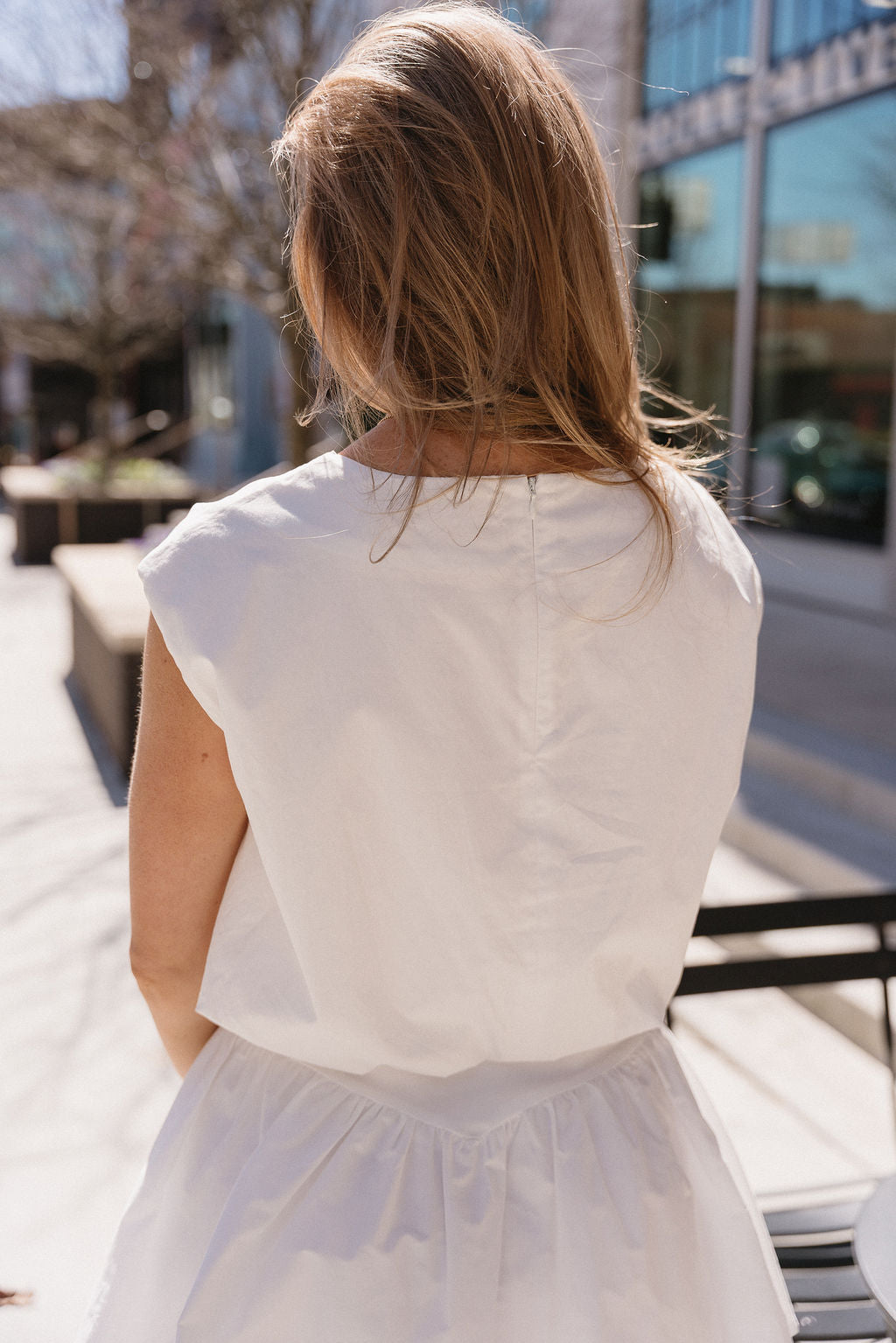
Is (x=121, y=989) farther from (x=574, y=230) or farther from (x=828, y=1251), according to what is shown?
(x=574, y=230)

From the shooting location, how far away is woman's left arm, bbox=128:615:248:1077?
0.97m

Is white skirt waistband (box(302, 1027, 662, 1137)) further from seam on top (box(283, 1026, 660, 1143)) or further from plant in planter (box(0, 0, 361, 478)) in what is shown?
plant in planter (box(0, 0, 361, 478))

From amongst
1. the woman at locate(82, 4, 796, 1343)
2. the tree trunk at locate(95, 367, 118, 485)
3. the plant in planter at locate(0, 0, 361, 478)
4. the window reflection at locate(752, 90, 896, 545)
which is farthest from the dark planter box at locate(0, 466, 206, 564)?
the woman at locate(82, 4, 796, 1343)

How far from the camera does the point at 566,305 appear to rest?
931 millimetres

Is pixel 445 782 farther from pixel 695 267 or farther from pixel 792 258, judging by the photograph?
pixel 695 267

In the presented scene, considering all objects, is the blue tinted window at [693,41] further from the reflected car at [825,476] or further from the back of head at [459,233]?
the back of head at [459,233]

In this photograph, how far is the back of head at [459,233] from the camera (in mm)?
887

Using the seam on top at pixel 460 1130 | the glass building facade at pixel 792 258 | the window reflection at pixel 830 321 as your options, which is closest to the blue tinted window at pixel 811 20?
the glass building facade at pixel 792 258

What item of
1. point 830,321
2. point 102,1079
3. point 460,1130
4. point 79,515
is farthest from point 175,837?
point 79,515

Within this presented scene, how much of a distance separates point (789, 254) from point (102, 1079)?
7639 millimetres

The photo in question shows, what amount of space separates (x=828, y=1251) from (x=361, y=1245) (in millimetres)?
1131

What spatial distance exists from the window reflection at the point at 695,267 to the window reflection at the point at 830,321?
0.46 metres

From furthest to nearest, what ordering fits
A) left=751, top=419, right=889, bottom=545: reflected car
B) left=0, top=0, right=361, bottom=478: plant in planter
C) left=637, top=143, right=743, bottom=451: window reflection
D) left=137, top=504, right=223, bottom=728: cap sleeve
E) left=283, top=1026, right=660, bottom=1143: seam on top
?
left=637, top=143, right=743, bottom=451: window reflection, left=751, top=419, right=889, bottom=545: reflected car, left=0, top=0, right=361, bottom=478: plant in planter, left=283, top=1026, right=660, bottom=1143: seam on top, left=137, top=504, right=223, bottom=728: cap sleeve

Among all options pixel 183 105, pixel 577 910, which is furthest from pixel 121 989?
pixel 183 105
